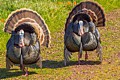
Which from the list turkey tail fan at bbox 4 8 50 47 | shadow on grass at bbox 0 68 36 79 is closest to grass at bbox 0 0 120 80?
shadow on grass at bbox 0 68 36 79

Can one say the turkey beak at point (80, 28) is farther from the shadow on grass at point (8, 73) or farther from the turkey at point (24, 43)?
the shadow on grass at point (8, 73)

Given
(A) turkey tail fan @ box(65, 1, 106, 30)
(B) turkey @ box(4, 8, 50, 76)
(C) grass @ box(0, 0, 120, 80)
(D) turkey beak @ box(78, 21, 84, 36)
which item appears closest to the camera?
(B) turkey @ box(4, 8, 50, 76)

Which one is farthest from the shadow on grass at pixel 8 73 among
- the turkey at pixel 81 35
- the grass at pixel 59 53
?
the turkey at pixel 81 35

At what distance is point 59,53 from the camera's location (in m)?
10.8

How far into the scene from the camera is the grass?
9.08 m

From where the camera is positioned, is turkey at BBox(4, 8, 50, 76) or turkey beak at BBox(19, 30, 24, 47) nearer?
turkey beak at BBox(19, 30, 24, 47)

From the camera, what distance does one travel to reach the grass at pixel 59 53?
9078 mm

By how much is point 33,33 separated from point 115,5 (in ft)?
25.9

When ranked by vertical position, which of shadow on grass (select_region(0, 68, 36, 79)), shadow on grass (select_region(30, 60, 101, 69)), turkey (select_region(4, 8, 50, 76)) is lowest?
shadow on grass (select_region(0, 68, 36, 79))

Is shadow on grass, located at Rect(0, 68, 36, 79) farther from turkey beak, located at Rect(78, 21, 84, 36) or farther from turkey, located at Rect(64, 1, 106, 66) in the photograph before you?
turkey beak, located at Rect(78, 21, 84, 36)

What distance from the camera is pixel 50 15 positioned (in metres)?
14.1

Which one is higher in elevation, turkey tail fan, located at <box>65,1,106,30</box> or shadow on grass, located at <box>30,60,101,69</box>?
turkey tail fan, located at <box>65,1,106,30</box>

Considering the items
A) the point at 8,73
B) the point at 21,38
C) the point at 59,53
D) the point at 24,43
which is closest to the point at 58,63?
the point at 59,53

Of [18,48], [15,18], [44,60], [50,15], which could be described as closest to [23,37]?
[18,48]
